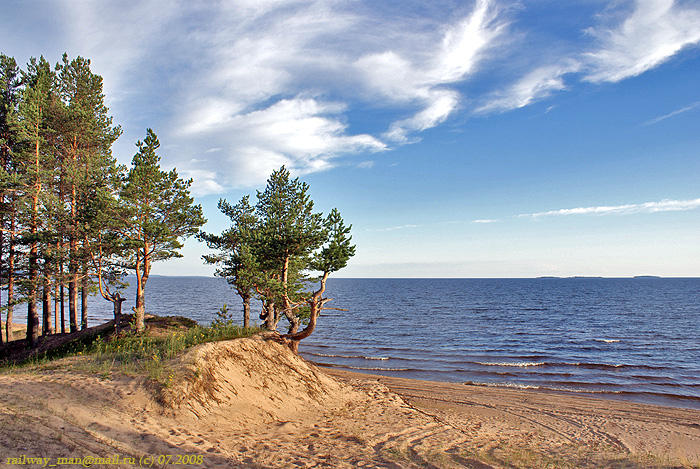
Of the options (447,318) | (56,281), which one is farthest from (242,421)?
(447,318)

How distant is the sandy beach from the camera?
8.48 m

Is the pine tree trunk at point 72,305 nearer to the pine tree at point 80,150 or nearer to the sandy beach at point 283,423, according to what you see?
the pine tree at point 80,150

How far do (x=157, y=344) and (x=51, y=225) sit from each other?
12.4 meters

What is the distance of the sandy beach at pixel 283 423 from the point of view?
8.48 meters

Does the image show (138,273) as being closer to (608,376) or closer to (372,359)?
(372,359)

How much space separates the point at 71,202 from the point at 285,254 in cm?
1537

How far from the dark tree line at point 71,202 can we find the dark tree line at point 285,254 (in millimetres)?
3533

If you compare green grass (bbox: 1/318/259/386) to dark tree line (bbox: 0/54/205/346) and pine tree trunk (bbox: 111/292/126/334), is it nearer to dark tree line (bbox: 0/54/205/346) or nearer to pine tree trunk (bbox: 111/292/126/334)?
pine tree trunk (bbox: 111/292/126/334)

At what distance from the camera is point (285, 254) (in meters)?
20.1

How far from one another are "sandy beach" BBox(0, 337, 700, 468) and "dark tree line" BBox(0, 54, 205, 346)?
8.42 metres

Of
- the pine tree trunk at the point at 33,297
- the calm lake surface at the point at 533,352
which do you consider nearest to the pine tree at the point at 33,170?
the pine tree trunk at the point at 33,297

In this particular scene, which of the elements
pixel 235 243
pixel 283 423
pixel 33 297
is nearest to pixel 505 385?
pixel 283 423

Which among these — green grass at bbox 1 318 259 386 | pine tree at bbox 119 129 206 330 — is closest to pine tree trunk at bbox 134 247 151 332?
pine tree at bbox 119 129 206 330

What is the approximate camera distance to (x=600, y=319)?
56.7m
